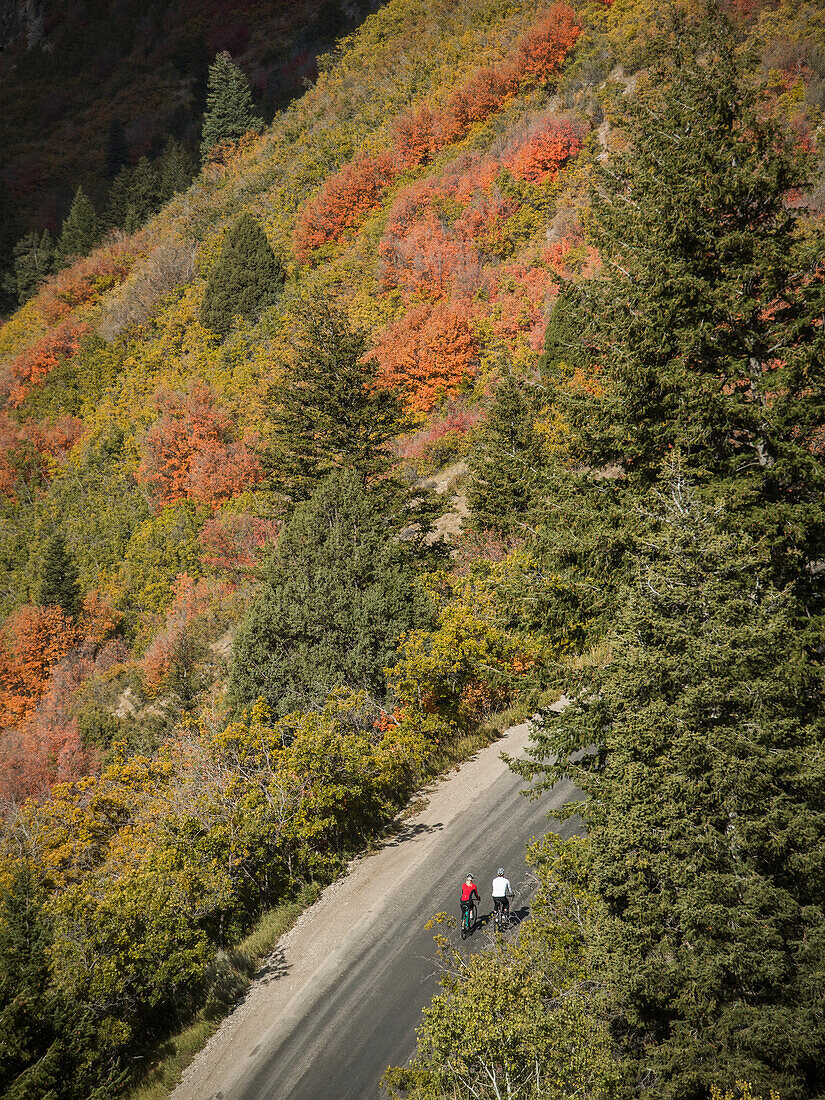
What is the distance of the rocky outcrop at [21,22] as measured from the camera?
136 meters

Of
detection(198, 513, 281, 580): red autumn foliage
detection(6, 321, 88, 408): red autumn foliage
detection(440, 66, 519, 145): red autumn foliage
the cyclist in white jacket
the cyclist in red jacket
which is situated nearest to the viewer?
the cyclist in white jacket

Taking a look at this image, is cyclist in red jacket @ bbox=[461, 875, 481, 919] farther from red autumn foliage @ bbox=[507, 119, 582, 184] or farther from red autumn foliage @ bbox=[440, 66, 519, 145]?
red autumn foliage @ bbox=[440, 66, 519, 145]

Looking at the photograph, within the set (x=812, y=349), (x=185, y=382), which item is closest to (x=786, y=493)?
(x=812, y=349)

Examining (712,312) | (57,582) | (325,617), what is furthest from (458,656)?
(57,582)

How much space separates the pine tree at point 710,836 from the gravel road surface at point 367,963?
481cm

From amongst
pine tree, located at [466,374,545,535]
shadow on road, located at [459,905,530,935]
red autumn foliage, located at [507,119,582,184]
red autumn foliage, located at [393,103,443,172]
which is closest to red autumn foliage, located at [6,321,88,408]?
red autumn foliage, located at [393,103,443,172]

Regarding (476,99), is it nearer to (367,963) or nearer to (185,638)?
(185,638)

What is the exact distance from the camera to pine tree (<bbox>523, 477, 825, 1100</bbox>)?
727cm

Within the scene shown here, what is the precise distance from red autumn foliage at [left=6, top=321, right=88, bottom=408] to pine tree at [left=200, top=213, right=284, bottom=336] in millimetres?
15296

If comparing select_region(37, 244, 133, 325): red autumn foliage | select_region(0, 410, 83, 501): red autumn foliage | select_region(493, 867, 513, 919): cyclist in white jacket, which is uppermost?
select_region(37, 244, 133, 325): red autumn foliage

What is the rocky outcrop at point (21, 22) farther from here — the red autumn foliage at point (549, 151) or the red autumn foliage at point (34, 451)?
the red autumn foliage at point (549, 151)

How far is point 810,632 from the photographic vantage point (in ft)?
30.8

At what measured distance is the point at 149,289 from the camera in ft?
198

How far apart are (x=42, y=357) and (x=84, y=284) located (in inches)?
414
